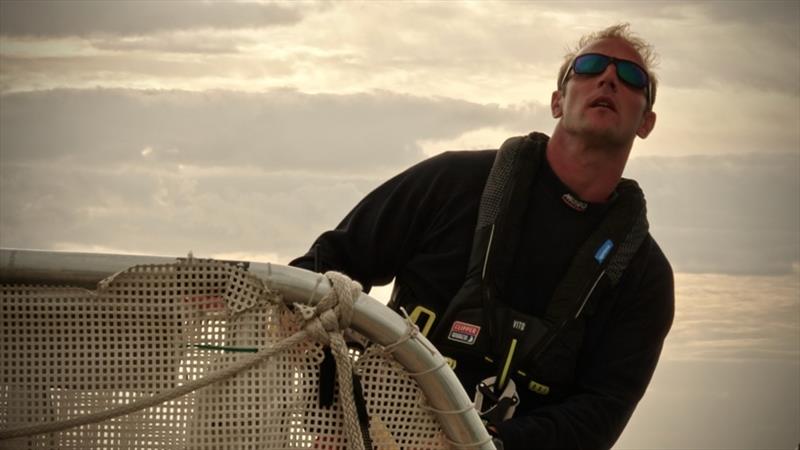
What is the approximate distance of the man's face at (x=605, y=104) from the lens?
662 cm

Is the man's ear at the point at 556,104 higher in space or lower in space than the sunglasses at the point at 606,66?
lower

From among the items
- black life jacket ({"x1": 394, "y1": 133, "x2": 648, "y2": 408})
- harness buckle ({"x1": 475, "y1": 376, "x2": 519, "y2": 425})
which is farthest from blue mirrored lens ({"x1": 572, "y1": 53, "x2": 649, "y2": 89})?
harness buckle ({"x1": 475, "y1": 376, "x2": 519, "y2": 425})

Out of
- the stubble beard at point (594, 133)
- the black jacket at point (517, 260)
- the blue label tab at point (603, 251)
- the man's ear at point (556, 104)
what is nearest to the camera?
the black jacket at point (517, 260)

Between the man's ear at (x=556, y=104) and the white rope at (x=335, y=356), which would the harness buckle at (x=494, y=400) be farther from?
the white rope at (x=335, y=356)

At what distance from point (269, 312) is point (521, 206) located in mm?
3070

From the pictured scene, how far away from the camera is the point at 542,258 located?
6.42 metres

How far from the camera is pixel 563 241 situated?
256 inches

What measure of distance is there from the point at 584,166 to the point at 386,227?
1.08m

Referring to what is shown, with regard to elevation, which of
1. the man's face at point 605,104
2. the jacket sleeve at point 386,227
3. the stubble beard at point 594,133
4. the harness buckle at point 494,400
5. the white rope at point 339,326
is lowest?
the harness buckle at point 494,400

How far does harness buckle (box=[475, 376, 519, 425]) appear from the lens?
6039 mm

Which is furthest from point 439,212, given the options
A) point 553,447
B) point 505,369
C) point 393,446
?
point 393,446

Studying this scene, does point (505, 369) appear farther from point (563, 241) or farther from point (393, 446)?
point (393, 446)

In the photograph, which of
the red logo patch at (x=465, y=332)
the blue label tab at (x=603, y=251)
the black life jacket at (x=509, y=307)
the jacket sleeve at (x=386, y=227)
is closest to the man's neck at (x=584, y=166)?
the black life jacket at (x=509, y=307)

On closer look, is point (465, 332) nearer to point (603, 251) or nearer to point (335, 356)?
point (603, 251)
